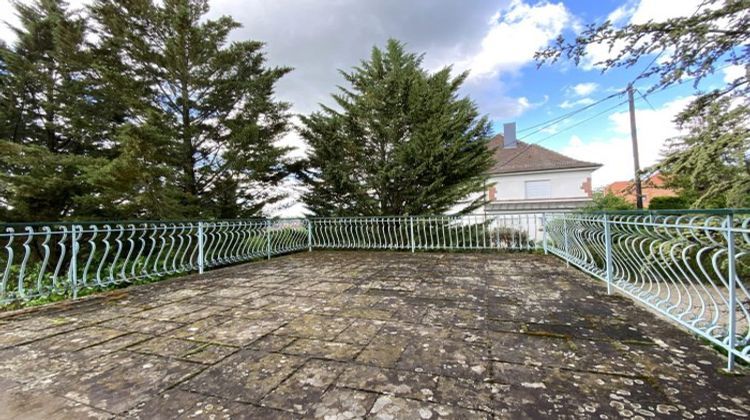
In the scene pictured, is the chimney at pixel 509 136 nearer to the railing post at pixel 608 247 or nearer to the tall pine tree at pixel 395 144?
the tall pine tree at pixel 395 144

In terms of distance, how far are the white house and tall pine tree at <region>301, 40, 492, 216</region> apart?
7.05 metres

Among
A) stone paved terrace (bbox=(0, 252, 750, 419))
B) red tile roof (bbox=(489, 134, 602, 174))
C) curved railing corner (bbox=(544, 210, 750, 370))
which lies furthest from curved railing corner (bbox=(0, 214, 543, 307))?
red tile roof (bbox=(489, 134, 602, 174))

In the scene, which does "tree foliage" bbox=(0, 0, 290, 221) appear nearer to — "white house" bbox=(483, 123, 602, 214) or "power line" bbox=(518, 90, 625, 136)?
"power line" bbox=(518, 90, 625, 136)

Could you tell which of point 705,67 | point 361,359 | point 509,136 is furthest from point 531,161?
point 361,359

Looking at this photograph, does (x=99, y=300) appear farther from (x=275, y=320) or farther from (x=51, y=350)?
(x=275, y=320)

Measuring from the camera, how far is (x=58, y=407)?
1263 millimetres

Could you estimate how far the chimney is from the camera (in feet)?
54.3

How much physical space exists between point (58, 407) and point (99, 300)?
232cm

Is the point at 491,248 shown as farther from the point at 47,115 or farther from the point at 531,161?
the point at 47,115

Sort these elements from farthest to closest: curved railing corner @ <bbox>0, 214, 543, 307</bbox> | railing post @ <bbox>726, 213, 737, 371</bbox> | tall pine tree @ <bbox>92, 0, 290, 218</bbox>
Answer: tall pine tree @ <bbox>92, 0, 290, 218</bbox> → curved railing corner @ <bbox>0, 214, 543, 307</bbox> → railing post @ <bbox>726, 213, 737, 371</bbox>

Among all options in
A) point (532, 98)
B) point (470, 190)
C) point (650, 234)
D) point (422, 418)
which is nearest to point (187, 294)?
point (422, 418)

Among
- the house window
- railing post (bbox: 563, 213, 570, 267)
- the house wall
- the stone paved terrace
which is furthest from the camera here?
the house window

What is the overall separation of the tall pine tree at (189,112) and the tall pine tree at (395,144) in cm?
130

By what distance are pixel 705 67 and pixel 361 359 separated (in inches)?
159
